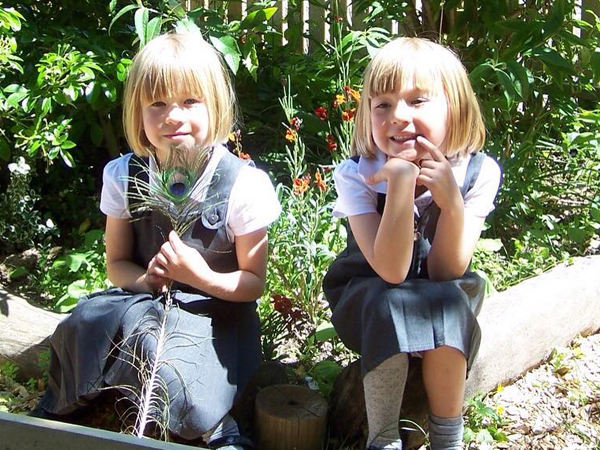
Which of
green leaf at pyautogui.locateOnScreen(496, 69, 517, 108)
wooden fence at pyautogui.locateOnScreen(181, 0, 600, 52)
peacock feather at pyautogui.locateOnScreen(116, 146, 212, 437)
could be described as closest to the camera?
peacock feather at pyautogui.locateOnScreen(116, 146, 212, 437)

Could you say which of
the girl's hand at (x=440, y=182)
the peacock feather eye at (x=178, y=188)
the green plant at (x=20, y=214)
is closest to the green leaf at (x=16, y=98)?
the green plant at (x=20, y=214)

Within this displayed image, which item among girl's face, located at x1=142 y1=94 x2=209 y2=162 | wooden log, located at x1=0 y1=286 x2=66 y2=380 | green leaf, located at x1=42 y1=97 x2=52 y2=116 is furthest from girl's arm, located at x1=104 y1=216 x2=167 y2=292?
green leaf, located at x1=42 y1=97 x2=52 y2=116

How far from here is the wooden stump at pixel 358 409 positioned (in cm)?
249

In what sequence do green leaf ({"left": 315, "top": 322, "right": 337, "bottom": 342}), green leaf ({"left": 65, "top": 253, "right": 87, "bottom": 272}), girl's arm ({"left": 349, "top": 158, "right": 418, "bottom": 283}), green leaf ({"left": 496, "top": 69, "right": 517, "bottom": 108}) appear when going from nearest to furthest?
girl's arm ({"left": 349, "top": 158, "right": 418, "bottom": 283}) → green leaf ({"left": 315, "top": 322, "right": 337, "bottom": 342}) → green leaf ({"left": 496, "top": 69, "right": 517, "bottom": 108}) → green leaf ({"left": 65, "top": 253, "right": 87, "bottom": 272})

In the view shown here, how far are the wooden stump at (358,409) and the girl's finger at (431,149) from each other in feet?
1.92

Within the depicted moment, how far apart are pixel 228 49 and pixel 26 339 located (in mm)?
1307

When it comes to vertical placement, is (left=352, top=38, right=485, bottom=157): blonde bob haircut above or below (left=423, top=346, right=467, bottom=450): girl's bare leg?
above

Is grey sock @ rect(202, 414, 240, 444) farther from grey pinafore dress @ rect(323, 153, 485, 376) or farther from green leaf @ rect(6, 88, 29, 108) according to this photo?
green leaf @ rect(6, 88, 29, 108)

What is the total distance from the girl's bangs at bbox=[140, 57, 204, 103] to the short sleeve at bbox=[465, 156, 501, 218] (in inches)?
33.7

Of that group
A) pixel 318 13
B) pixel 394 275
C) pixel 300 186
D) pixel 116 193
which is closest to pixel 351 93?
pixel 300 186

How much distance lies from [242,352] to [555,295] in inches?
47.1

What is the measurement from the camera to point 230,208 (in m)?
2.55

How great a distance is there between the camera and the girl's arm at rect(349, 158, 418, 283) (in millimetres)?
2270

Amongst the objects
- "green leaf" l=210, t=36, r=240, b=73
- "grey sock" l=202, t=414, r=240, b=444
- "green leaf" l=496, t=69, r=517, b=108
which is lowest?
"grey sock" l=202, t=414, r=240, b=444
